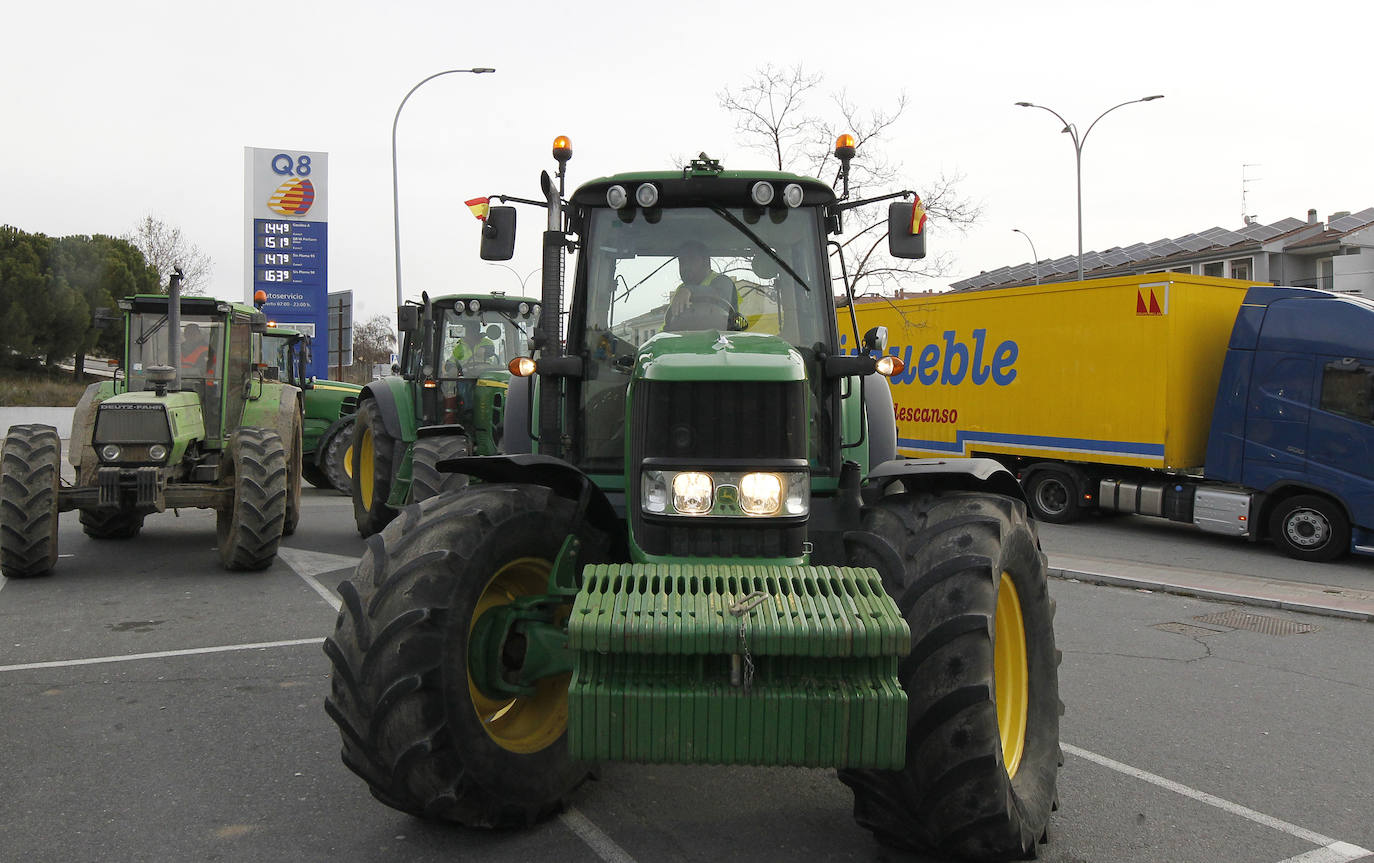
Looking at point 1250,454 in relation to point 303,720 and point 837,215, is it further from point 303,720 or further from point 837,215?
point 303,720

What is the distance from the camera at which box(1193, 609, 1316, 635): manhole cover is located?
8.59 metres

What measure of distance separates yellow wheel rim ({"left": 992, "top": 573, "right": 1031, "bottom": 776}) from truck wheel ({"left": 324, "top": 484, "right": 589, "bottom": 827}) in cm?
169

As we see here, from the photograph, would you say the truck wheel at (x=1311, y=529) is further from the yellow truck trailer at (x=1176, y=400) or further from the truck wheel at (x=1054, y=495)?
the truck wheel at (x=1054, y=495)

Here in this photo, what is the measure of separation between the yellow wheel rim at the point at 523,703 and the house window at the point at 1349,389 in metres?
11.4

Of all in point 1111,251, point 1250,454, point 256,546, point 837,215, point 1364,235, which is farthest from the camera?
point 1111,251

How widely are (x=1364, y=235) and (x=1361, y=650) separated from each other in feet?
159

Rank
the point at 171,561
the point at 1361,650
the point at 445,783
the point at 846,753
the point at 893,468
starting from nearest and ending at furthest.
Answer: the point at 846,753, the point at 445,783, the point at 893,468, the point at 1361,650, the point at 171,561

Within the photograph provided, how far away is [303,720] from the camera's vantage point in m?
5.51

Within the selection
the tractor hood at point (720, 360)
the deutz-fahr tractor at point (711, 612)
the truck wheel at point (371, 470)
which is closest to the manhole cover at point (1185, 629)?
the deutz-fahr tractor at point (711, 612)

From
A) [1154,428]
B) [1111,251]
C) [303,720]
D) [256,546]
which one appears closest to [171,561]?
[256,546]

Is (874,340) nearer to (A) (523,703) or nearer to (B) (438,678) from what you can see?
(A) (523,703)

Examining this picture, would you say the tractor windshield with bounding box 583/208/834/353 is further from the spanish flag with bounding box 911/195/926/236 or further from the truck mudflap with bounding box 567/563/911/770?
the truck mudflap with bounding box 567/563/911/770

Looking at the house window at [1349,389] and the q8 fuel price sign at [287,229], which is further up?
the q8 fuel price sign at [287,229]

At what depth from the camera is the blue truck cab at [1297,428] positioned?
39.8 ft
